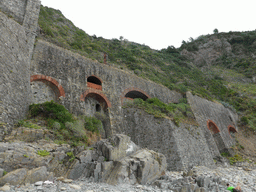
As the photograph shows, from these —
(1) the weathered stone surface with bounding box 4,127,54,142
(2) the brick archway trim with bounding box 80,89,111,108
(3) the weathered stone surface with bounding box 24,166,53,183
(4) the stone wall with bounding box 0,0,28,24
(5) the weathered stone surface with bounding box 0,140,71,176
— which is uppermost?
(4) the stone wall with bounding box 0,0,28,24

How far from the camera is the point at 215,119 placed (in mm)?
20438

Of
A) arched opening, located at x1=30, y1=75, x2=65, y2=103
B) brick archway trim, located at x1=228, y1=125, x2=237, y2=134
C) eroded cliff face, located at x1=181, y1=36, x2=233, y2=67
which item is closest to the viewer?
arched opening, located at x1=30, y1=75, x2=65, y2=103

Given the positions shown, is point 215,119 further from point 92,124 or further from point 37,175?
point 37,175

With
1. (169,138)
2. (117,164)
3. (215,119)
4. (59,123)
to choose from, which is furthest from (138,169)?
(215,119)

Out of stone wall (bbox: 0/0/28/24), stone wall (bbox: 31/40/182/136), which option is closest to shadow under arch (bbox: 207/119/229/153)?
stone wall (bbox: 31/40/182/136)

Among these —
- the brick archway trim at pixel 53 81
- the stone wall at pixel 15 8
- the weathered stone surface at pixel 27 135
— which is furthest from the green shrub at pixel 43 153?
the stone wall at pixel 15 8

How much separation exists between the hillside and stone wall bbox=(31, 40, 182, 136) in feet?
4.39

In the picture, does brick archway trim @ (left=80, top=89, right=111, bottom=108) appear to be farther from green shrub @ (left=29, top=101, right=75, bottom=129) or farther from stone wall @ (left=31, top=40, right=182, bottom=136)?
green shrub @ (left=29, top=101, right=75, bottom=129)

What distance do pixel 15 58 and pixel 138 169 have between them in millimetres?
8645

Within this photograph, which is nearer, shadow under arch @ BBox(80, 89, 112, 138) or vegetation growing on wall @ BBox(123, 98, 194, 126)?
shadow under arch @ BBox(80, 89, 112, 138)

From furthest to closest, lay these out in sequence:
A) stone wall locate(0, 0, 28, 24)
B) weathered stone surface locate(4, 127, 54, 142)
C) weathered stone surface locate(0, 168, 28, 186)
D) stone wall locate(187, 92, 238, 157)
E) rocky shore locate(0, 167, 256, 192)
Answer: stone wall locate(187, 92, 238, 157) → stone wall locate(0, 0, 28, 24) → weathered stone surface locate(4, 127, 54, 142) → rocky shore locate(0, 167, 256, 192) → weathered stone surface locate(0, 168, 28, 186)

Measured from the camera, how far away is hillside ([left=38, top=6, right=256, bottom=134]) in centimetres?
2270

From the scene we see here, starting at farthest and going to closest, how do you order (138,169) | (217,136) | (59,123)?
(217,136) < (59,123) < (138,169)

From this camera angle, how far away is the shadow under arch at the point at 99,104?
13.6 m
